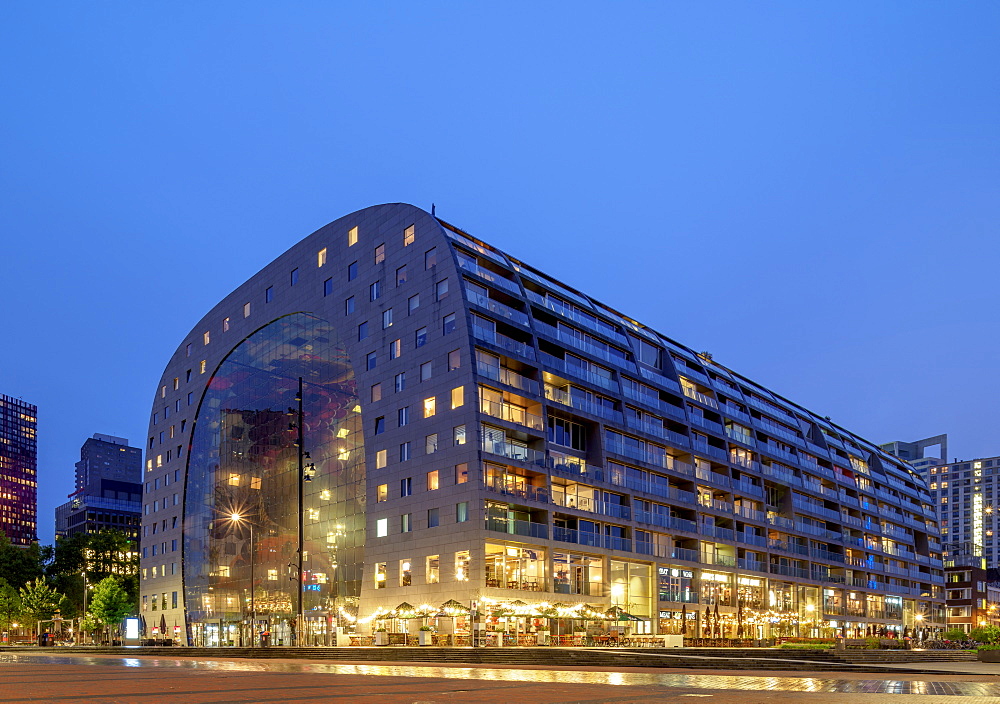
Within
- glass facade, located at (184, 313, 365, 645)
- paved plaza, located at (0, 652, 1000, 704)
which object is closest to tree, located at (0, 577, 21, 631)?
glass facade, located at (184, 313, 365, 645)

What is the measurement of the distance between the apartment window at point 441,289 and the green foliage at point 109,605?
2383 inches

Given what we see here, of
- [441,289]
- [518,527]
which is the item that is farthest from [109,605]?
[441,289]

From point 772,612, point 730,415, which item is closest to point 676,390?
point 730,415

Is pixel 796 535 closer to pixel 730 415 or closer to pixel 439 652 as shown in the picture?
pixel 730 415

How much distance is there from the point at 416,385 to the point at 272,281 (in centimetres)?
2508

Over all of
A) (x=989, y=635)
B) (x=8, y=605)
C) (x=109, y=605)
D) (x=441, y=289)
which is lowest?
(x=8, y=605)

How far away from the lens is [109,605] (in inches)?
4048

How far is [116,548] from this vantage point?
440 ft

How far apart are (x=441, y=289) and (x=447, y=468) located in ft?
43.2

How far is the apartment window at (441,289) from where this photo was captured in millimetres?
68062

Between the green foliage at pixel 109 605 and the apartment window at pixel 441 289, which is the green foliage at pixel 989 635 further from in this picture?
the green foliage at pixel 109 605

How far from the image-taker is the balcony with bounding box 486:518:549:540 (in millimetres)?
63375

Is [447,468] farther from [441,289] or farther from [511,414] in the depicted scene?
[441,289]

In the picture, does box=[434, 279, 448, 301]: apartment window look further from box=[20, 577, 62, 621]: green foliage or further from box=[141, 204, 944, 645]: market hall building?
box=[20, 577, 62, 621]: green foliage
